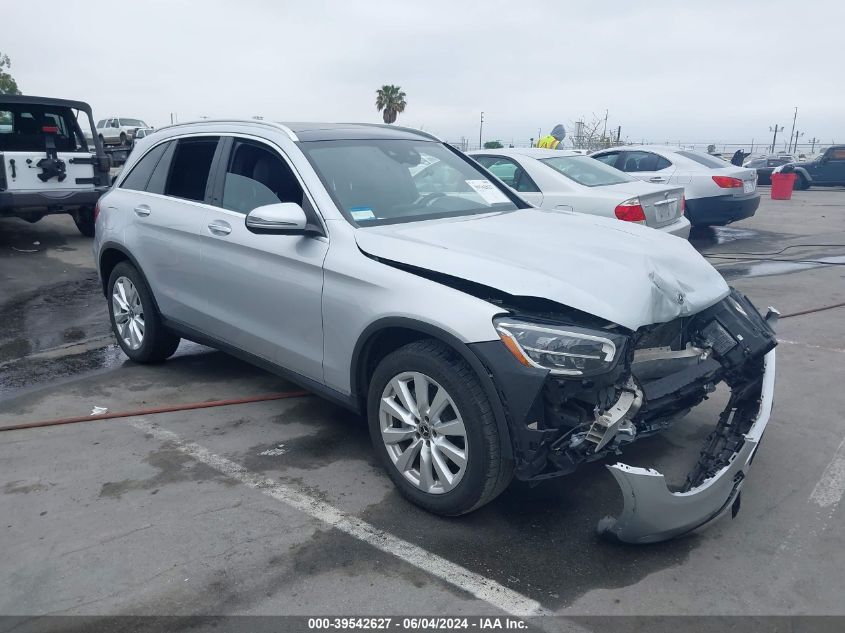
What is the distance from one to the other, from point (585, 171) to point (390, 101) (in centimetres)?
4155

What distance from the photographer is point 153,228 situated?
525cm

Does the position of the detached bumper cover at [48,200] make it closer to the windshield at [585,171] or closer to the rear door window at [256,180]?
the windshield at [585,171]

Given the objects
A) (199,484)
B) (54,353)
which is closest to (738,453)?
(199,484)

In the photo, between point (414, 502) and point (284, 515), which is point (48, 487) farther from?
point (414, 502)

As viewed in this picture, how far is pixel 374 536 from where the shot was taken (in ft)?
11.0

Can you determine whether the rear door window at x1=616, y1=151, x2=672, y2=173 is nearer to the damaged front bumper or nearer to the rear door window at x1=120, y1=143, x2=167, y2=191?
the rear door window at x1=120, y1=143, x2=167, y2=191

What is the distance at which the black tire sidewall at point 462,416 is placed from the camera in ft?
10.4

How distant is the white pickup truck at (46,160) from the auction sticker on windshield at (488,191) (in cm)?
808

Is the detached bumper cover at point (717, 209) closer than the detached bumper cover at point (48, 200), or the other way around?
the detached bumper cover at point (48, 200)

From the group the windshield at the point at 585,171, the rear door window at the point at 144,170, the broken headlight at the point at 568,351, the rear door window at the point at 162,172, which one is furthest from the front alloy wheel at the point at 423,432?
the windshield at the point at 585,171

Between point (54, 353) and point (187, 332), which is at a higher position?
point (187, 332)

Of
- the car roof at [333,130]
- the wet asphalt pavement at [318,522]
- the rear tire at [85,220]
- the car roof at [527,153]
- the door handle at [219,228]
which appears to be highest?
the car roof at [333,130]

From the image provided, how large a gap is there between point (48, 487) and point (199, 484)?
2.52 ft

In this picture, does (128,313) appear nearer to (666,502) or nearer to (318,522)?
(318,522)
